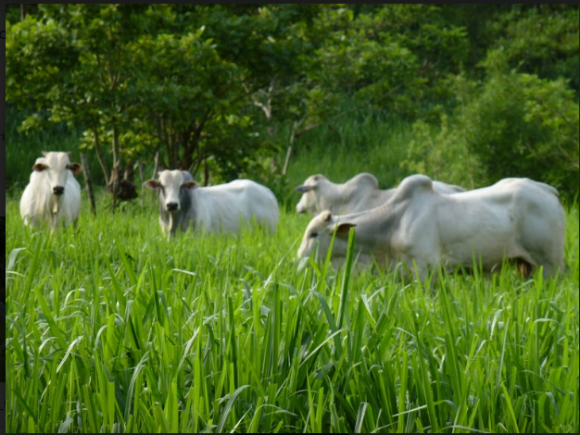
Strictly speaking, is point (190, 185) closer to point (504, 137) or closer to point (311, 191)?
point (311, 191)

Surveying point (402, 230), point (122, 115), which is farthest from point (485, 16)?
point (122, 115)

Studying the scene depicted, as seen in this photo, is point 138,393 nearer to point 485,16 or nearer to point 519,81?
point 485,16

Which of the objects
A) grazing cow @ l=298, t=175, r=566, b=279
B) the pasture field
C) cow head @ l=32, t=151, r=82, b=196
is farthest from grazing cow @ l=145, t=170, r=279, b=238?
the pasture field

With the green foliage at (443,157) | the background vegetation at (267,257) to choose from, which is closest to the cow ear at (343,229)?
the background vegetation at (267,257)

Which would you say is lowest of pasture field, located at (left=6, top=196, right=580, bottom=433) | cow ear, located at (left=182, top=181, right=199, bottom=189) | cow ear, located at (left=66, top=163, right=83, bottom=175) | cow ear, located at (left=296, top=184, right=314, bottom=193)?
pasture field, located at (left=6, top=196, right=580, bottom=433)

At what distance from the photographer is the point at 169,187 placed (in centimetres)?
314

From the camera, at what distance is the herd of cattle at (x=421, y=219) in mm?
2594

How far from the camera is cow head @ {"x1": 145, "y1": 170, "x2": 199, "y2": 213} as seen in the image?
310 cm

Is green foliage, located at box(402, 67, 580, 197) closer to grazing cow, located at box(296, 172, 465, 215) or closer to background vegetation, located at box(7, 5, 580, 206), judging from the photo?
background vegetation, located at box(7, 5, 580, 206)

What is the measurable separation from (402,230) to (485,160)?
1.75 metres

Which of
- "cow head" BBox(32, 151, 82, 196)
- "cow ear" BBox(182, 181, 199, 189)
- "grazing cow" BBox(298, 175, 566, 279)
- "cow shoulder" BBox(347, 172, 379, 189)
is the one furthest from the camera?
"cow ear" BBox(182, 181, 199, 189)

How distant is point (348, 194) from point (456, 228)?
0.66 m

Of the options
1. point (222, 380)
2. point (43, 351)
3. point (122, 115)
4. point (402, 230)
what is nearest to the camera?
point (222, 380)

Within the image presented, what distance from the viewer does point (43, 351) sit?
4.47 feet
